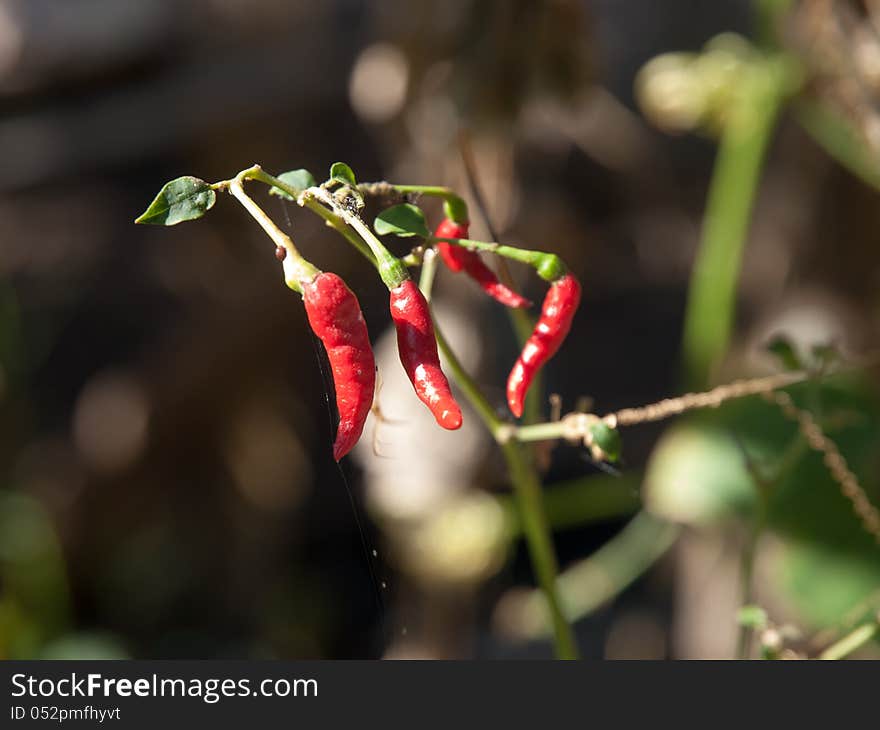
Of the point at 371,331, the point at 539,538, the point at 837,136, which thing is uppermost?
the point at 837,136

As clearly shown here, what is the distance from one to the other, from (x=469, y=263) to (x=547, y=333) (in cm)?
9

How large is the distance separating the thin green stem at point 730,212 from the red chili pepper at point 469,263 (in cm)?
100

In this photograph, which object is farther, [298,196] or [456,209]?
[456,209]

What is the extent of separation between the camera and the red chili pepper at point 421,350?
2.18 feet

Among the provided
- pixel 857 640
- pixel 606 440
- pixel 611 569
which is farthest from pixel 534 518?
pixel 611 569

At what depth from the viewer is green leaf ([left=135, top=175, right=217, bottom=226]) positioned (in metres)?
0.64

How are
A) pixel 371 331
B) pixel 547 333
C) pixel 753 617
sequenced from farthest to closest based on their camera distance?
pixel 371 331
pixel 753 617
pixel 547 333

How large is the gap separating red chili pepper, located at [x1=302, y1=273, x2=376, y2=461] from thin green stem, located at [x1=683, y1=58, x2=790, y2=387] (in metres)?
1.19

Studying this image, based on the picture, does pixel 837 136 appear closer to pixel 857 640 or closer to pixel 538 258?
pixel 857 640

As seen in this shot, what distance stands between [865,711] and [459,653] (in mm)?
1186

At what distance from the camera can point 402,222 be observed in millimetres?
725

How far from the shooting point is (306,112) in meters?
2.74

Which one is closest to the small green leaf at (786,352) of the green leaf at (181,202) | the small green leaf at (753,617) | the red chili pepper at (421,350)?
the small green leaf at (753,617)

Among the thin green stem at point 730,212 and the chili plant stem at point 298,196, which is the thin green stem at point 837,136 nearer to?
the thin green stem at point 730,212
